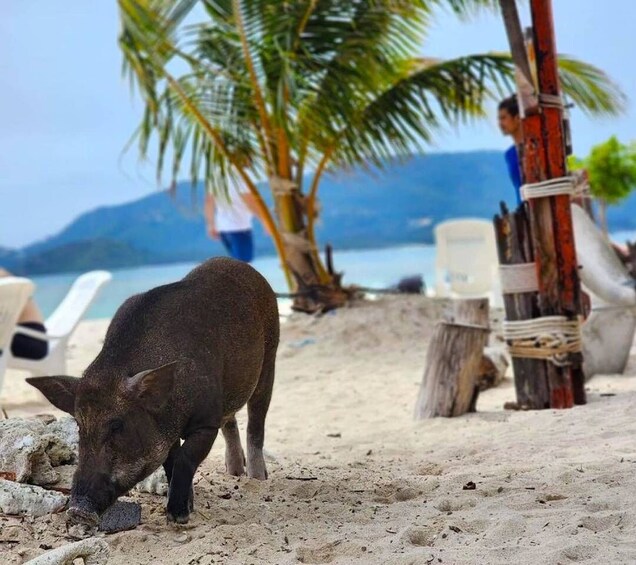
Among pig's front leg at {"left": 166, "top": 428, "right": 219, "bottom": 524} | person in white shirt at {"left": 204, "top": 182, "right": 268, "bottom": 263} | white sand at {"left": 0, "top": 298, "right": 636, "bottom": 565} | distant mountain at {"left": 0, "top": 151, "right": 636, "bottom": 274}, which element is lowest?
white sand at {"left": 0, "top": 298, "right": 636, "bottom": 565}

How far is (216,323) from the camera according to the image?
3.61 m

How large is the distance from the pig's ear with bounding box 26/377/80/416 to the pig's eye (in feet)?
0.63

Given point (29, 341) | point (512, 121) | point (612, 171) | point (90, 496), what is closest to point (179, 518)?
point (90, 496)

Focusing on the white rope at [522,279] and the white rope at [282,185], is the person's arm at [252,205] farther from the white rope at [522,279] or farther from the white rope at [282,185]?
the white rope at [522,279]

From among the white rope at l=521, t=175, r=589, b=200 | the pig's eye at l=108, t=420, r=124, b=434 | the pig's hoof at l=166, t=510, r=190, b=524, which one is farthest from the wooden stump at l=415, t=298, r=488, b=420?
the pig's eye at l=108, t=420, r=124, b=434

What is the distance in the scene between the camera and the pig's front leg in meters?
3.26

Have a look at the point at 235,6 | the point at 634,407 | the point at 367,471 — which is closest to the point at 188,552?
the point at 367,471

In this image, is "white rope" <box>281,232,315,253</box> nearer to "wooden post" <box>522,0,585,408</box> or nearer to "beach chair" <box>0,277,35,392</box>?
"beach chair" <box>0,277,35,392</box>

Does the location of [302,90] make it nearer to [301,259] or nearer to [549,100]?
[301,259]

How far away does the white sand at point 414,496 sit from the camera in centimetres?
297

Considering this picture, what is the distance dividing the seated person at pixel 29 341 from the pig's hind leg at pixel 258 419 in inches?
158

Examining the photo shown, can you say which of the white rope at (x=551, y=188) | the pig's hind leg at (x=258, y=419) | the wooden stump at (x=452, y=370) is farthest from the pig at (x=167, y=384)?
the white rope at (x=551, y=188)

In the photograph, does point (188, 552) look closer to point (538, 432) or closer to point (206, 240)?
point (538, 432)

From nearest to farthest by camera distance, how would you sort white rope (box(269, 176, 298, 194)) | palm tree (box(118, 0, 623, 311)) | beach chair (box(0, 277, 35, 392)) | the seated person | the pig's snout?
the pig's snout → beach chair (box(0, 277, 35, 392)) → the seated person → palm tree (box(118, 0, 623, 311)) → white rope (box(269, 176, 298, 194))
